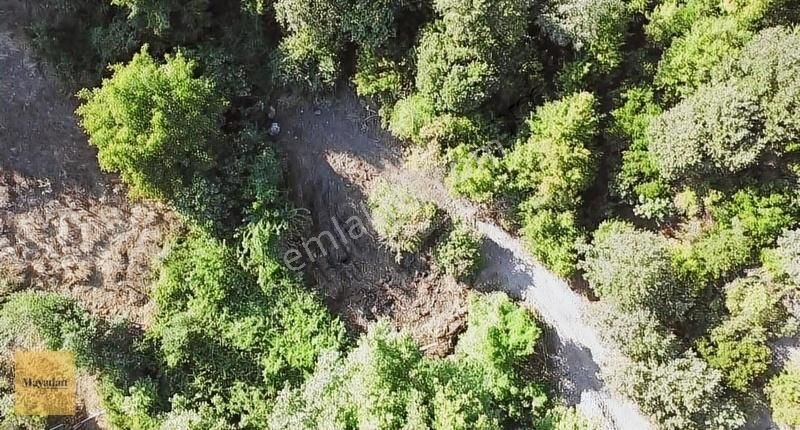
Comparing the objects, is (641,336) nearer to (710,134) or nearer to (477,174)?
(710,134)

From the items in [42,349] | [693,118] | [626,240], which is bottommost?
[626,240]

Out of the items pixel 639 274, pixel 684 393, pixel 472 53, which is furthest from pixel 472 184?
pixel 684 393

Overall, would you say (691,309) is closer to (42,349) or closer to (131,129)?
(131,129)

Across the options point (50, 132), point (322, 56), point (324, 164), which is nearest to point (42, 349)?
point (50, 132)

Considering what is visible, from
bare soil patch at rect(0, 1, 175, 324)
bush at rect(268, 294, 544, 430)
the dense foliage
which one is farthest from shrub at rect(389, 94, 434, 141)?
bare soil patch at rect(0, 1, 175, 324)

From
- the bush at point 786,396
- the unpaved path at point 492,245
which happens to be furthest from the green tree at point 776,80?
the unpaved path at point 492,245

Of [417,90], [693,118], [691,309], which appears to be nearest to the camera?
[693,118]

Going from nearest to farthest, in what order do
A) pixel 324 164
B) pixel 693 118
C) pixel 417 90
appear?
pixel 693 118, pixel 417 90, pixel 324 164

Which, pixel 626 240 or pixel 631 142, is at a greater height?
pixel 631 142
